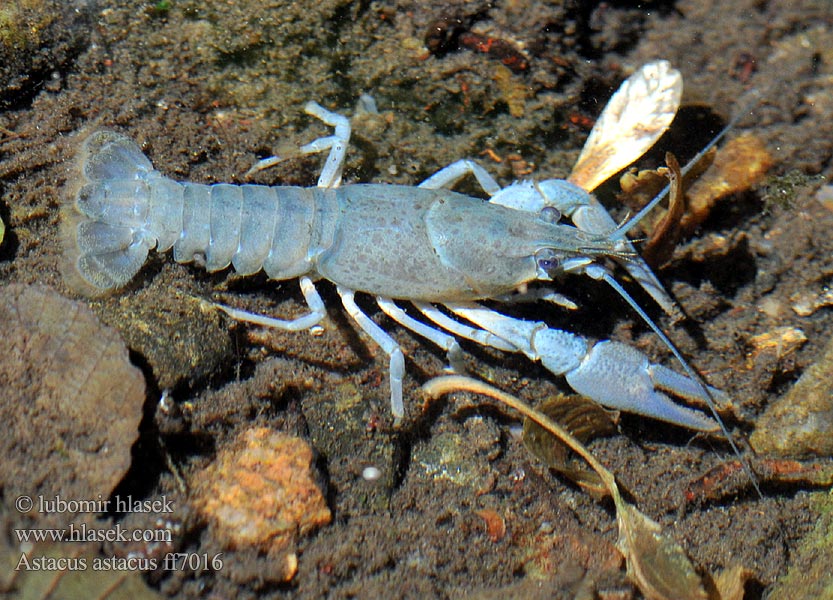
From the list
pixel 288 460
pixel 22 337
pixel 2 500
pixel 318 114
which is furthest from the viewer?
pixel 318 114

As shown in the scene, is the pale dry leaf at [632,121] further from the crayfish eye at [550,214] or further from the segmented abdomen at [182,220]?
the segmented abdomen at [182,220]

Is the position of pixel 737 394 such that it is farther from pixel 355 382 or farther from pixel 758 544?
pixel 355 382

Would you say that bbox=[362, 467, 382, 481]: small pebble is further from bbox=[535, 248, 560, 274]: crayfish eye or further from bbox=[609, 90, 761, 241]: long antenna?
bbox=[609, 90, 761, 241]: long antenna

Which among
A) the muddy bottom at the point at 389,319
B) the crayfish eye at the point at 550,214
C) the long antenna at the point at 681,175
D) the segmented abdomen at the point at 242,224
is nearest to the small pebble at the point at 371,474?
the muddy bottom at the point at 389,319

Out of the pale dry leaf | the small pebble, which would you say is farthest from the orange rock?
the pale dry leaf

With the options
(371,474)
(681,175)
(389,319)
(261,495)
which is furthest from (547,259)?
(261,495)

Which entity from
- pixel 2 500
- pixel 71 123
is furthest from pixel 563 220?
pixel 2 500
